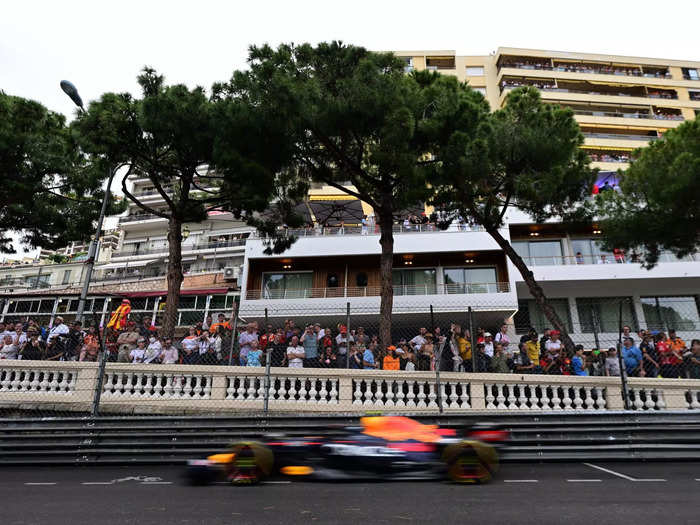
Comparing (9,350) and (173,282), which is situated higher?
(173,282)

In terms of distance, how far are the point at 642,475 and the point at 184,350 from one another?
8341mm

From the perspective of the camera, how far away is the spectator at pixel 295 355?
9.09 metres

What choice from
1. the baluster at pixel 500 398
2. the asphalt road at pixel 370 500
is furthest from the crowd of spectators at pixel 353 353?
the asphalt road at pixel 370 500

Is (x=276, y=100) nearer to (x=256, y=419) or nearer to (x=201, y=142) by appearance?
(x=201, y=142)

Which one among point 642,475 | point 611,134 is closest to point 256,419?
point 642,475

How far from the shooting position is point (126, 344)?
10109 millimetres

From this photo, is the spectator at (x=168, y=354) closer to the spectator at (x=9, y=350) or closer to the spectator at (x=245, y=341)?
the spectator at (x=245, y=341)

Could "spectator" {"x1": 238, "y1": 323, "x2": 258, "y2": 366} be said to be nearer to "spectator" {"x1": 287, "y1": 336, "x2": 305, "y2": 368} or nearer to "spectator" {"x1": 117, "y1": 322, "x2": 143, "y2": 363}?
"spectator" {"x1": 287, "y1": 336, "x2": 305, "y2": 368}

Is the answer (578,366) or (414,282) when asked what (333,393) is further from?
(414,282)

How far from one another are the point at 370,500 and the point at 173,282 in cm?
851

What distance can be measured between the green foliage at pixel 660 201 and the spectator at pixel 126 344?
13.3 metres

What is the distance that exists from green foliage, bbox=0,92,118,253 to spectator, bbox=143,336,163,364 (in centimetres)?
541

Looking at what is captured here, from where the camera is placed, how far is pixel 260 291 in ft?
75.0

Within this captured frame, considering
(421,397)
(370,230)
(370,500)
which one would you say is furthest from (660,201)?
(370,230)
